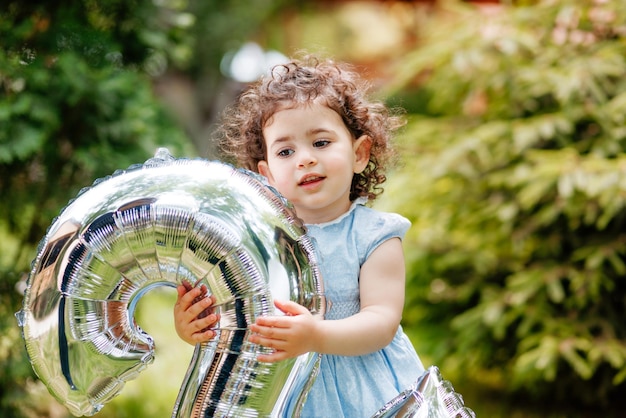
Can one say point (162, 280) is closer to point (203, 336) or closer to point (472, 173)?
point (203, 336)

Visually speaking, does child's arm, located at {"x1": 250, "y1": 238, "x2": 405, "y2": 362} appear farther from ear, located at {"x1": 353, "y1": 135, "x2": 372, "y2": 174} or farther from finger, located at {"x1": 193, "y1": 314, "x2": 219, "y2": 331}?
ear, located at {"x1": 353, "y1": 135, "x2": 372, "y2": 174}

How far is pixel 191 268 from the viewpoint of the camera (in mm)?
1475

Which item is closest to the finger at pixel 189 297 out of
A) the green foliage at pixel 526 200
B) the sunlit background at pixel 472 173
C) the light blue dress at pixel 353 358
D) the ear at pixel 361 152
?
the light blue dress at pixel 353 358

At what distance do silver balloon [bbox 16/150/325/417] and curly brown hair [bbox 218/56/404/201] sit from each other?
36cm

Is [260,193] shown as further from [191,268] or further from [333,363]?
[333,363]

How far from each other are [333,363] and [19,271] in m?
2.46

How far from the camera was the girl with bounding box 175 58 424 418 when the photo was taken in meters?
1.63

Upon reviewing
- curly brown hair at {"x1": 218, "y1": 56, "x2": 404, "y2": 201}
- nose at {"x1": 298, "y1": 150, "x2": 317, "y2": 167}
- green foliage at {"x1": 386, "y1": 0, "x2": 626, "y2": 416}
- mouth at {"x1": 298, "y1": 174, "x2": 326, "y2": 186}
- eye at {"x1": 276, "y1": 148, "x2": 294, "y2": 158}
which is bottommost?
mouth at {"x1": 298, "y1": 174, "x2": 326, "y2": 186}

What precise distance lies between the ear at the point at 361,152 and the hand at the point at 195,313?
54 cm

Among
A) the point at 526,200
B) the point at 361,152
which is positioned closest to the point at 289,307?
the point at 361,152

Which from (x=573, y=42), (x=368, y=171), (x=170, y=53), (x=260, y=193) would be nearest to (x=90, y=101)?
(x=170, y=53)

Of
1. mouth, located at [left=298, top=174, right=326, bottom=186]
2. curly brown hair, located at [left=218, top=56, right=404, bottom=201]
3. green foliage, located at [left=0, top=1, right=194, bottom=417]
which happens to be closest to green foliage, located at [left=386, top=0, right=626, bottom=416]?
green foliage, located at [left=0, top=1, right=194, bottom=417]

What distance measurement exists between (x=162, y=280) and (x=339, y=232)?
0.46 meters

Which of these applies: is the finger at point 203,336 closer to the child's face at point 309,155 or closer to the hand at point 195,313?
the hand at point 195,313
